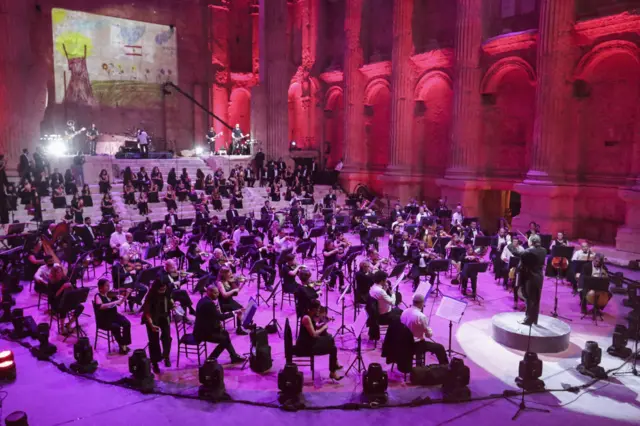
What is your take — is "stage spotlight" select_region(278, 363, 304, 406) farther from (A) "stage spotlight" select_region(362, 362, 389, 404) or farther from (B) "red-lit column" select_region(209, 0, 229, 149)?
(B) "red-lit column" select_region(209, 0, 229, 149)

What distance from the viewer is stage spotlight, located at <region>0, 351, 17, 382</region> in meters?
8.08

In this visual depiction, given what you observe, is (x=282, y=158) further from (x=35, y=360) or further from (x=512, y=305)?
(x=35, y=360)

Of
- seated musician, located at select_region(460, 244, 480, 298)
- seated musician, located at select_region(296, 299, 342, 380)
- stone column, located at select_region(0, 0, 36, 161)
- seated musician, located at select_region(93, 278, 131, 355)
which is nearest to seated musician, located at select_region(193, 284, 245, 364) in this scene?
seated musician, located at select_region(296, 299, 342, 380)

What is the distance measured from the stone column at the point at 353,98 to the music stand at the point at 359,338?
2173cm

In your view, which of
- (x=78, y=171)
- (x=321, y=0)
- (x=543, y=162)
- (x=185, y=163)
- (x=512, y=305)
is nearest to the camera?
(x=512, y=305)

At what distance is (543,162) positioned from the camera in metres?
19.9

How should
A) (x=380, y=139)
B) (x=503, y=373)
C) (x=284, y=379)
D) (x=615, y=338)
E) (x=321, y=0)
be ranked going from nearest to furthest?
(x=284, y=379), (x=503, y=373), (x=615, y=338), (x=380, y=139), (x=321, y=0)

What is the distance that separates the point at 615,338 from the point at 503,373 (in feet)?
8.28

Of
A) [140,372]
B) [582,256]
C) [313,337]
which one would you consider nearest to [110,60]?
[140,372]

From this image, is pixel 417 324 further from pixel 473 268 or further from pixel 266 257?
pixel 266 257

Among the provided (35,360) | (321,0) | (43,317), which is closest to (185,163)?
(321,0)

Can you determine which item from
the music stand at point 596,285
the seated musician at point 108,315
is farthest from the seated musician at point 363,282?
the music stand at point 596,285

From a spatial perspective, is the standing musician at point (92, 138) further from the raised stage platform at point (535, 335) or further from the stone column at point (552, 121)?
the raised stage platform at point (535, 335)

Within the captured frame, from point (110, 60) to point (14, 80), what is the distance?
10847 mm
